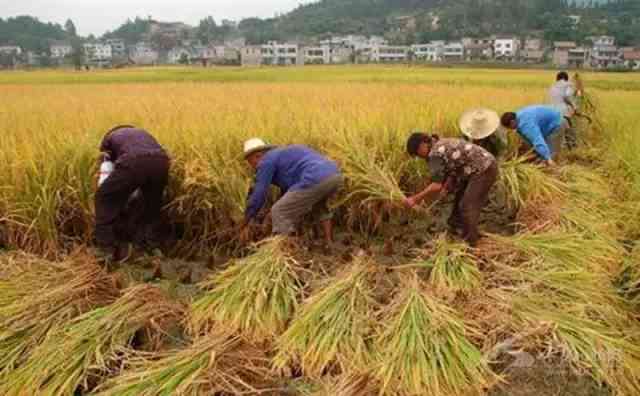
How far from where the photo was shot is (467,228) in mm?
3756

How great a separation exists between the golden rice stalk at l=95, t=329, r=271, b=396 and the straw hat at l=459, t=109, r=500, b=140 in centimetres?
297

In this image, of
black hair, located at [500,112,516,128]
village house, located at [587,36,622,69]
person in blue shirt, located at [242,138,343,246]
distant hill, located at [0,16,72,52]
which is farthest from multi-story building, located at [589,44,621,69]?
distant hill, located at [0,16,72,52]

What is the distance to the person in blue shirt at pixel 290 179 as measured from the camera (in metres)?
3.40

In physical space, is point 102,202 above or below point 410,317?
above

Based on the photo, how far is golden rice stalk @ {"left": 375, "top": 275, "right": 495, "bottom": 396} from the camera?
7.07 feet

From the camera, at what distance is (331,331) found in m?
2.47

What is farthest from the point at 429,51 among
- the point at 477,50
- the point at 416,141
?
the point at 416,141

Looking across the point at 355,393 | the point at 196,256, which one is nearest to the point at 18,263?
the point at 196,256

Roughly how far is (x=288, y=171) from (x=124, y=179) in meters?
1.19

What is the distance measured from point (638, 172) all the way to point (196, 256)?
3.89 metres

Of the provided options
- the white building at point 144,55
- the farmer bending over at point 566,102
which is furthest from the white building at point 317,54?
the farmer bending over at point 566,102

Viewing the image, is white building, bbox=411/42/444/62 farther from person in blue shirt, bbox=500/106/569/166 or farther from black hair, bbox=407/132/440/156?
black hair, bbox=407/132/440/156

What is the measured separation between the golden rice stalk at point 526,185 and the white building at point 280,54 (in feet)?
211

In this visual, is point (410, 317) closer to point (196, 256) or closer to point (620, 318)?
point (620, 318)
